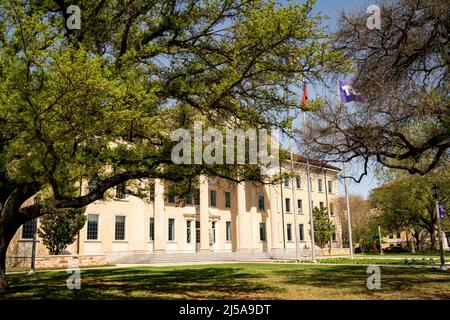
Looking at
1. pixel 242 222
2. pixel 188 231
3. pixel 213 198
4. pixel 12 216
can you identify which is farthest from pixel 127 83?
pixel 242 222

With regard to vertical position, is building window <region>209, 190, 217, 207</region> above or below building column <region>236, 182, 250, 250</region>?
above

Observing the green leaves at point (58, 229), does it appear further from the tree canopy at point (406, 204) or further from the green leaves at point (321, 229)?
the tree canopy at point (406, 204)

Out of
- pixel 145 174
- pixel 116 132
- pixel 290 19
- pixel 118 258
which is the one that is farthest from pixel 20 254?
pixel 290 19

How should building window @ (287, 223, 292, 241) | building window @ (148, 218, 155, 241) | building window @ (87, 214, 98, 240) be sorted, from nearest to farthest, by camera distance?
building window @ (87, 214, 98, 240), building window @ (148, 218, 155, 241), building window @ (287, 223, 292, 241)

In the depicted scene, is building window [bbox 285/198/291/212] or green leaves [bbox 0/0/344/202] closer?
green leaves [bbox 0/0/344/202]

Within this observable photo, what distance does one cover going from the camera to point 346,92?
571 inches

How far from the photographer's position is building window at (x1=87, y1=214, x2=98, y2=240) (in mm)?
38694

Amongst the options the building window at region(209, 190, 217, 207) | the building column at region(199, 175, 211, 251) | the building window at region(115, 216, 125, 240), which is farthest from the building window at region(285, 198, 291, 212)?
the building window at region(115, 216, 125, 240)
